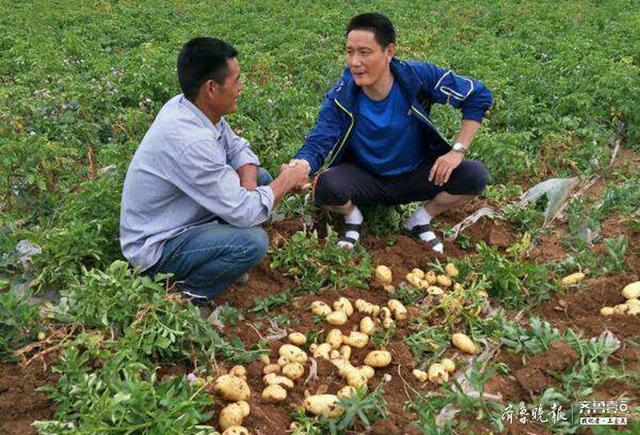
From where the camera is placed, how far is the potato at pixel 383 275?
383 cm

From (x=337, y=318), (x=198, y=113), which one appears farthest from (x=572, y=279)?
(x=198, y=113)

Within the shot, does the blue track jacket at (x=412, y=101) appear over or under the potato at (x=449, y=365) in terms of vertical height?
over

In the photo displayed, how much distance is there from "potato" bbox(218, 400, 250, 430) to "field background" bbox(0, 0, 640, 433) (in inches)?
4.4

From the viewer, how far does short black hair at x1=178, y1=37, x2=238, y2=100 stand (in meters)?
3.33

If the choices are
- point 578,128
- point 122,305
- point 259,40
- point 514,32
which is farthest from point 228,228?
point 514,32

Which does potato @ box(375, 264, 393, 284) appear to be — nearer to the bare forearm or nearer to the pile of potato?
the bare forearm

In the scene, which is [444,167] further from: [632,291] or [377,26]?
[632,291]

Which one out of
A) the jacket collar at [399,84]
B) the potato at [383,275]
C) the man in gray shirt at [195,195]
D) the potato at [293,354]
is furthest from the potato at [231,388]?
the jacket collar at [399,84]

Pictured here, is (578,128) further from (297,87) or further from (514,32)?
(514,32)

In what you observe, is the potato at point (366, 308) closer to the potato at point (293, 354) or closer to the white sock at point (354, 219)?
the potato at point (293, 354)

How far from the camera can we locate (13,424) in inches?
108

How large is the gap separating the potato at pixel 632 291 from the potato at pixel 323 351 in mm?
1670

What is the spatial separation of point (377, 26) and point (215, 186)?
4.57ft

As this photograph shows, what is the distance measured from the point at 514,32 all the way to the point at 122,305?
8.26 meters
